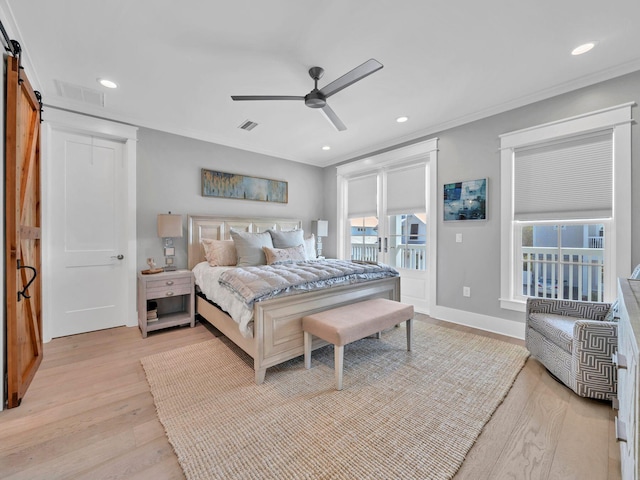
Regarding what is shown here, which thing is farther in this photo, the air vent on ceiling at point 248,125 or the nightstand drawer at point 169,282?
the air vent on ceiling at point 248,125

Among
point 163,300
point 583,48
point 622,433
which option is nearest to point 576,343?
point 622,433

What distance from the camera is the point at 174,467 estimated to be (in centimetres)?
138

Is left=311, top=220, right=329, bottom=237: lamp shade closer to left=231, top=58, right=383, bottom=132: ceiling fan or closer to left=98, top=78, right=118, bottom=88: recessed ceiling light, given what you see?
left=231, top=58, right=383, bottom=132: ceiling fan

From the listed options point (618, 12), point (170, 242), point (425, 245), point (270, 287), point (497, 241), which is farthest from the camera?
point (425, 245)

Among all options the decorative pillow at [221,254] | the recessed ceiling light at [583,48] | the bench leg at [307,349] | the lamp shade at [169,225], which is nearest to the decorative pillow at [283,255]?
the decorative pillow at [221,254]

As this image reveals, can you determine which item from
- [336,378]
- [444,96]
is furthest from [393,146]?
[336,378]

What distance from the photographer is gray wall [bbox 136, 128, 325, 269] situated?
3.52 metres

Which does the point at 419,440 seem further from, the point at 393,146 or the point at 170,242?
the point at 393,146

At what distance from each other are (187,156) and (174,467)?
3.62 m

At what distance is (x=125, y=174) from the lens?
11.2ft

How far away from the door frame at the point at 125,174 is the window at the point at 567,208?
14.8 ft

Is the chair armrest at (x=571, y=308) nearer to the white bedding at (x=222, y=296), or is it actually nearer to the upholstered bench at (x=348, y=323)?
the upholstered bench at (x=348, y=323)

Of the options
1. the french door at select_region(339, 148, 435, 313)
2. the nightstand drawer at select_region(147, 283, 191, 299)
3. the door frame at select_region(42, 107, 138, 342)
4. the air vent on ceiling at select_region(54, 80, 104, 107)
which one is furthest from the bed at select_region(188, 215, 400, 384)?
the air vent on ceiling at select_region(54, 80, 104, 107)

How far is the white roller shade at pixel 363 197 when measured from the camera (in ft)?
15.6
